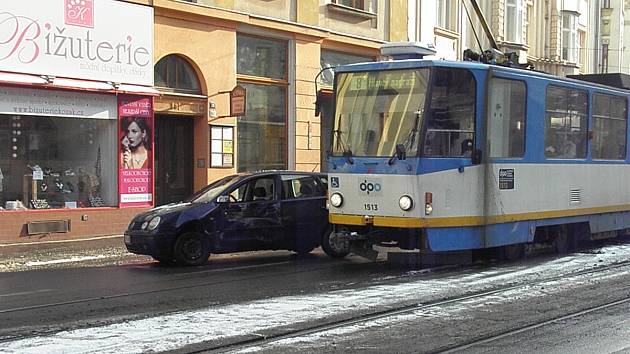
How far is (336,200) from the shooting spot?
1244 cm

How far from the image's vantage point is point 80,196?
17.6 meters

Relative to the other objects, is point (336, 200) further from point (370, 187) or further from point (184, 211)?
point (184, 211)

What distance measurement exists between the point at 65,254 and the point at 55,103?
353cm

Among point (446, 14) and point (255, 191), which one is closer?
point (255, 191)

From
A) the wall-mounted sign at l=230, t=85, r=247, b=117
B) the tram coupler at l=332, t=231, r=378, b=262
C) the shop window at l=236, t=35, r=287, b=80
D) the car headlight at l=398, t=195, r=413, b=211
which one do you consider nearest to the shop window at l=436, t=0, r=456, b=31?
the shop window at l=236, t=35, r=287, b=80

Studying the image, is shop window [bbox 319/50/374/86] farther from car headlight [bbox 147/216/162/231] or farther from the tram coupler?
the tram coupler

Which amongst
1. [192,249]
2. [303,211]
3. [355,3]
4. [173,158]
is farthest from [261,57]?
[192,249]

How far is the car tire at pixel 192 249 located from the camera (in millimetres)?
13016

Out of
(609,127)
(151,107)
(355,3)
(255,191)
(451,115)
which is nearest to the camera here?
(451,115)

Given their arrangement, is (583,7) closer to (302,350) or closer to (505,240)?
(505,240)

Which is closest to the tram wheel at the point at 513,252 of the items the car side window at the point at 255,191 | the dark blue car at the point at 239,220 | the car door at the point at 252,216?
the dark blue car at the point at 239,220

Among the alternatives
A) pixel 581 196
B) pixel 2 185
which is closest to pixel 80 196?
pixel 2 185

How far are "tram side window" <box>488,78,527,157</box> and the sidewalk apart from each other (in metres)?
6.42

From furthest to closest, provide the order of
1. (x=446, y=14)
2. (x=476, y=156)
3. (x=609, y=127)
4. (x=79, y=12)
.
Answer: (x=446, y=14) < (x=79, y=12) < (x=609, y=127) < (x=476, y=156)
